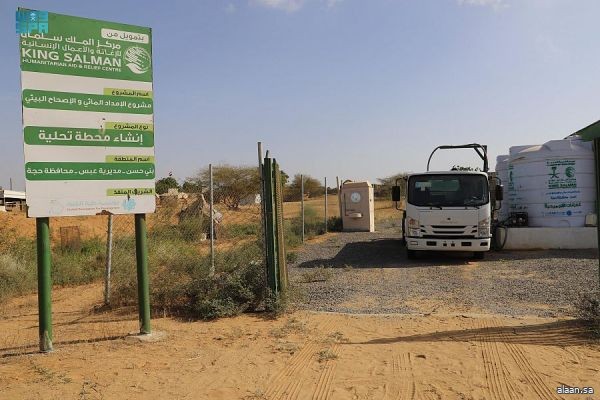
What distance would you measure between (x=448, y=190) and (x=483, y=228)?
1263 mm

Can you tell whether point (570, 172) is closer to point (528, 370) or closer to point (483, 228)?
point (483, 228)

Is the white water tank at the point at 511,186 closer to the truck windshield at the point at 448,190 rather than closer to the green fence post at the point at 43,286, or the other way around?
the truck windshield at the point at 448,190

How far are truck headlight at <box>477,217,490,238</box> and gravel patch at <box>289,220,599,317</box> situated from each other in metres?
0.79

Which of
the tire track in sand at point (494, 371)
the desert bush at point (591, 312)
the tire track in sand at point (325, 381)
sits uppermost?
the desert bush at point (591, 312)

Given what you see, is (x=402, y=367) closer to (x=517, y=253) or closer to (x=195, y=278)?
(x=195, y=278)

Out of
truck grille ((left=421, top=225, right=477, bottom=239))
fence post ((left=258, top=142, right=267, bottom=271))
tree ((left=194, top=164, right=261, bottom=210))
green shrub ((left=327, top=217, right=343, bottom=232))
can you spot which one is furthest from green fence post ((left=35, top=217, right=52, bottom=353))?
tree ((left=194, top=164, right=261, bottom=210))

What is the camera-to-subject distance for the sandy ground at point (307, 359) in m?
4.20

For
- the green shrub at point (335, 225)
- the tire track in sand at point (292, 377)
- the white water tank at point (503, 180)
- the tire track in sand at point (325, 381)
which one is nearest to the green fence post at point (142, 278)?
the tire track in sand at point (292, 377)

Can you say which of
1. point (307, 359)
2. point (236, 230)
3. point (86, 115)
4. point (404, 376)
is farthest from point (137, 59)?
point (236, 230)

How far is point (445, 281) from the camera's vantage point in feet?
32.0

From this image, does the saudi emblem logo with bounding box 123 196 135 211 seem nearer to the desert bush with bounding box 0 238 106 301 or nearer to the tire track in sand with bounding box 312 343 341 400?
the tire track in sand with bounding box 312 343 341 400

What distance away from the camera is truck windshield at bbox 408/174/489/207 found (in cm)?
1182

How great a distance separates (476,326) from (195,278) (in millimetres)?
4247

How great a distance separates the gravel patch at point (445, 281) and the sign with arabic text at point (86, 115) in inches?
139
